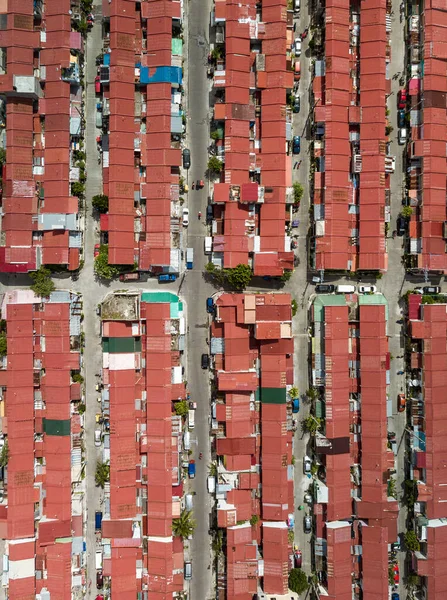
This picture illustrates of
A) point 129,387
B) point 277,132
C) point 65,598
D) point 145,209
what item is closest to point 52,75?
point 145,209

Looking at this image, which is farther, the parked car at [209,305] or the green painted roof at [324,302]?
the parked car at [209,305]

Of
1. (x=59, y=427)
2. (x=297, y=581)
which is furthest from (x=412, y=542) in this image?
(x=59, y=427)

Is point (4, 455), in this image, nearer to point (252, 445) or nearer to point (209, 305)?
point (252, 445)

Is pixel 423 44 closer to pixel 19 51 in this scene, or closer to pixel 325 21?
pixel 325 21

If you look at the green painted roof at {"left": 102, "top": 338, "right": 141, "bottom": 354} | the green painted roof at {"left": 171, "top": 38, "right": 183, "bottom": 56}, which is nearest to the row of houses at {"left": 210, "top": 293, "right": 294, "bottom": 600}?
the green painted roof at {"left": 102, "top": 338, "right": 141, "bottom": 354}

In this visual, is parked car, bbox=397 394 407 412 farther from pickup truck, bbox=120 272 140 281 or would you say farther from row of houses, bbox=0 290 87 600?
row of houses, bbox=0 290 87 600

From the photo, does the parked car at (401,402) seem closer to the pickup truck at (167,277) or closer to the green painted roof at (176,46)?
the pickup truck at (167,277)

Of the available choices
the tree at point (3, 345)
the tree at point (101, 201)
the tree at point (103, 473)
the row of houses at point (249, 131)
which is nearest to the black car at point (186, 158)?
the row of houses at point (249, 131)
